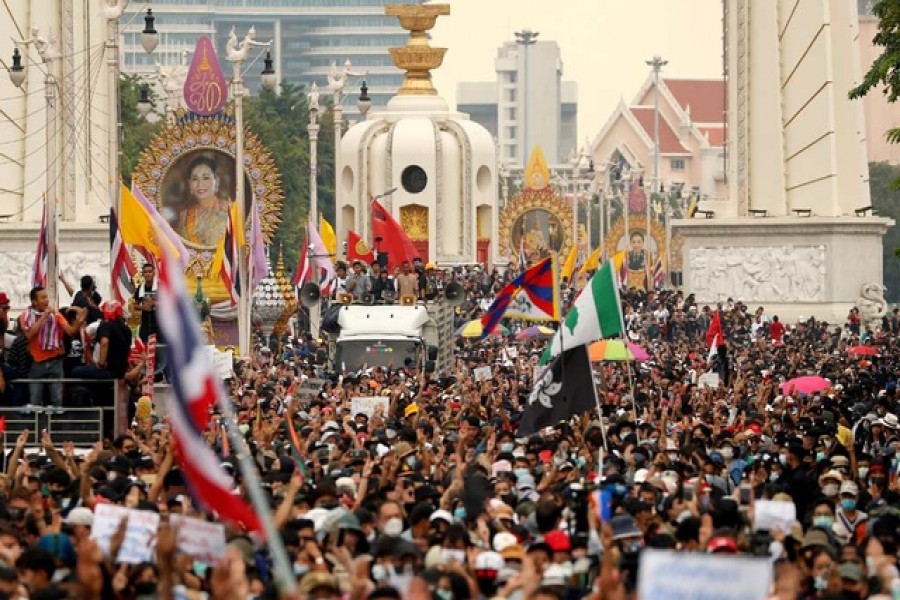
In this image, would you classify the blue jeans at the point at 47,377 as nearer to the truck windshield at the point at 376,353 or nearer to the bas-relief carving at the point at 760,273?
the truck windshield at the point at 376,353

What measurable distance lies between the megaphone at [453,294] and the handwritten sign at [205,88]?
16.2 metres

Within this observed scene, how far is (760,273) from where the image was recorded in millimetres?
66375

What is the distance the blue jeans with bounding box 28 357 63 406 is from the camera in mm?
27047

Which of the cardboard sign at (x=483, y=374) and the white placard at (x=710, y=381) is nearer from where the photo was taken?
the cardboard sign at (x=483, y=374)

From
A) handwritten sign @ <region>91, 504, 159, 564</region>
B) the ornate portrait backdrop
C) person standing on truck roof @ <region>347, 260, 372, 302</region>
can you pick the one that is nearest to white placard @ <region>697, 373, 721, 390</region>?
person standing on truck roof @ <region>347, 260, 372, 302</region>

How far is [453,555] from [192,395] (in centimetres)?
287

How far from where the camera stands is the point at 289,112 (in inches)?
4626

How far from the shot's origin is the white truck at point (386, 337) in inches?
1781

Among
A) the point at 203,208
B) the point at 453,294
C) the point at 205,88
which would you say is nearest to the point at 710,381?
the point at 453,294

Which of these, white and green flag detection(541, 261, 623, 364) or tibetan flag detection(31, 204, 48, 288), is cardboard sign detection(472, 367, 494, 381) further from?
white and green flag detection(541, 261, 623, 364)

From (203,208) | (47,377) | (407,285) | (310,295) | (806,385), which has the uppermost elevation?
(203,208)

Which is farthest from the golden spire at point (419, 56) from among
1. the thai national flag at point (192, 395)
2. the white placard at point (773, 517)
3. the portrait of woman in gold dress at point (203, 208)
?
the thai national flag at point (192, 395)

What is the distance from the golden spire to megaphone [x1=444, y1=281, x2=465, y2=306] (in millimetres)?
43966

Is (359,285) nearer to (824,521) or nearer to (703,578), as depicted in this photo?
(824,521)
